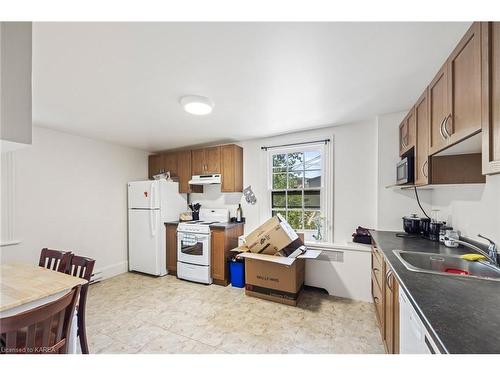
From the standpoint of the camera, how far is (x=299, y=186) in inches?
128

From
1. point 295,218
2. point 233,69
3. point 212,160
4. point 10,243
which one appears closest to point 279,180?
point 295,218

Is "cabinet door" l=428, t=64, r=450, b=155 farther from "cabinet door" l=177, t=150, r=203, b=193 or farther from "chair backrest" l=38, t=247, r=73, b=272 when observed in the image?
"cabinet door" l=177, t=150, r=203, b=193

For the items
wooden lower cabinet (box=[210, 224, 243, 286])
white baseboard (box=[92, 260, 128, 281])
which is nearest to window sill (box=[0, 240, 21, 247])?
white baseboard (box=[92, 260, 128, 281])

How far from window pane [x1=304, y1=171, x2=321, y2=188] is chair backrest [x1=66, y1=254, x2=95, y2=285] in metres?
2.75

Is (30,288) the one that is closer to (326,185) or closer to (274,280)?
(274,280)

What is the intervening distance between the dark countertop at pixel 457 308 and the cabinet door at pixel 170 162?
3.68 meters

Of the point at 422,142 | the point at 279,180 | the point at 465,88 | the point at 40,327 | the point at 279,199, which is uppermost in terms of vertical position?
the point at 465,88

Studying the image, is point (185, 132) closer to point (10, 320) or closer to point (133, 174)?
point (133, 174)

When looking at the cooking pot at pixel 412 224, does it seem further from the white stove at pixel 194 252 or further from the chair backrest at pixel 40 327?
the chair backrest at pixel 40 327

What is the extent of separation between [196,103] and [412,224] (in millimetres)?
2662
